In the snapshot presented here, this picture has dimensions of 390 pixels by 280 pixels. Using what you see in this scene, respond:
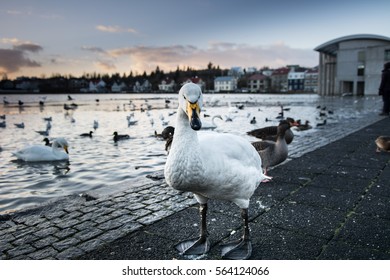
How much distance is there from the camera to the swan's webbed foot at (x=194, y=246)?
333 cm

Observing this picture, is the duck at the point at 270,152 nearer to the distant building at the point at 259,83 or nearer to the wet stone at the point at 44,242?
the wet stone at the point at 44,242

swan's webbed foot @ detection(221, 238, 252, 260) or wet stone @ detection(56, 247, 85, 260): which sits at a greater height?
swan's webbed foot @ detection(221, 238, 252, 260)

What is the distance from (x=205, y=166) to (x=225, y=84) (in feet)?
542

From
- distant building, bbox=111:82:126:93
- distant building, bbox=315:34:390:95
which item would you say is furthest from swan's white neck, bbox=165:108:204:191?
distant building, bbox=111:82:126:93

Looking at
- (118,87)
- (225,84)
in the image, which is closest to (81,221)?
(118,87)

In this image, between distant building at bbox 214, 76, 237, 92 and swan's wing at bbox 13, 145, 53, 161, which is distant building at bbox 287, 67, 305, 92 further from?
swan's wing at bbox 13, 145, 53, 161

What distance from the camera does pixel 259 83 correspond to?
16475cm

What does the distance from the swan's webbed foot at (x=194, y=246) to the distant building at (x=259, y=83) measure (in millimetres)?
164370

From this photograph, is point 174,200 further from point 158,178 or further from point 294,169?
point 294,169

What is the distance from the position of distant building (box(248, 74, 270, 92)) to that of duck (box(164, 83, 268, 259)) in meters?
164

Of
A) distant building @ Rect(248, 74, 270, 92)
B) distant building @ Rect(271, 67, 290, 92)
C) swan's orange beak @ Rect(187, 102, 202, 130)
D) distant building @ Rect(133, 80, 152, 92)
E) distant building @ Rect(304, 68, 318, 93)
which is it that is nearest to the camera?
swan's orange beak @ Rect(187, 102, 202, 130)

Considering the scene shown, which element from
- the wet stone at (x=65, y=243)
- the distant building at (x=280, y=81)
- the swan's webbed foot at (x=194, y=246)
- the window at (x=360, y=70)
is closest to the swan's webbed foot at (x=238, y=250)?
the swan's webbed foot at (x=194, y=246)

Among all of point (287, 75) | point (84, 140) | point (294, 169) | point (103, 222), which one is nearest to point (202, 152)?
point (103, 222)

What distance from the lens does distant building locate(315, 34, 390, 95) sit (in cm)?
6119
